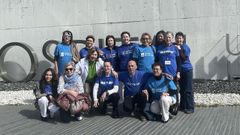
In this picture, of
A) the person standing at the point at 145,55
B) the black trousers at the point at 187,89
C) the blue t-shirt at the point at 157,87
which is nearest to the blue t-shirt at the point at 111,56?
the person standing at the point at 145,55

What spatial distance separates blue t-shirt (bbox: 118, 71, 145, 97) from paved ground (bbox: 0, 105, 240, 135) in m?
0.49

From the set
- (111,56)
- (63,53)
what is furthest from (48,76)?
(111,56)

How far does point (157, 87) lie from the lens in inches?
301

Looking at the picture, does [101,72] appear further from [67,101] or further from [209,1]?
[209,1]

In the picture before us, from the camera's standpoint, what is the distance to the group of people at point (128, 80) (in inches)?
302

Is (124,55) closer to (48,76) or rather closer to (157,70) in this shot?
(157,70)

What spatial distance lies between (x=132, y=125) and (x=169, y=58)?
151cm

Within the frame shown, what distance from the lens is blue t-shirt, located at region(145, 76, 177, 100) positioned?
7617mm

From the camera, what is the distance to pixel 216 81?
11.6 m

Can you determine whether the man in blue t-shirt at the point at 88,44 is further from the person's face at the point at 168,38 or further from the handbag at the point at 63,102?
the person's face at the point at 168,38

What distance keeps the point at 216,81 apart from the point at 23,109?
17.1 ft

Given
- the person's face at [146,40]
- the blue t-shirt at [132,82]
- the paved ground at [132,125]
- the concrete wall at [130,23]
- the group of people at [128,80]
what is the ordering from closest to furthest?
the paved ground at [132,125]
the group of people at [128,80]
the blue t-shirt at [132,82]
the person's face at [146,40]
the concrete wall at [130,23]

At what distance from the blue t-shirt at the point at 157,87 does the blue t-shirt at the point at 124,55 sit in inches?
27.8

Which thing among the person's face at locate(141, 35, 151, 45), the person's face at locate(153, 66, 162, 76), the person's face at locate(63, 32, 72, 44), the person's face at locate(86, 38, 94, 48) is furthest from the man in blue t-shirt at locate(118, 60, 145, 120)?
the person's face at locate(63, 32, 72, 44)
